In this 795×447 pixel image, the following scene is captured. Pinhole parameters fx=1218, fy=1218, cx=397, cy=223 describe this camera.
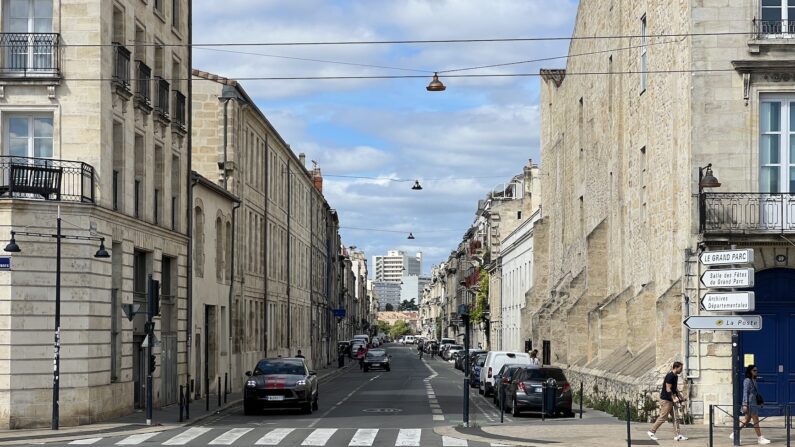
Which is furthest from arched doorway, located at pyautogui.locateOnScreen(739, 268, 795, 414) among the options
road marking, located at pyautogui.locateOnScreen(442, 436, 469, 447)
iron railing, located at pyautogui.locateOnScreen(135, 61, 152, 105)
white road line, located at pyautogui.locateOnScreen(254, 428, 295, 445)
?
iron railing, located at pyautogui.locateOnScreen(135, 61, 152, 105)

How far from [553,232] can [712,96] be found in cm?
3326

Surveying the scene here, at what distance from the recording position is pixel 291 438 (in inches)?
1003

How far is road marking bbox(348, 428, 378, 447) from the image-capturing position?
24156 mm

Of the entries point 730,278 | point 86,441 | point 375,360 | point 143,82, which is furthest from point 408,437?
point 375,360

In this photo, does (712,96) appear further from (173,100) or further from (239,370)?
(239,370)

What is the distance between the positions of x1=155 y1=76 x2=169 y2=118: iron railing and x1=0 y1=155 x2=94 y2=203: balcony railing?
7.09 m

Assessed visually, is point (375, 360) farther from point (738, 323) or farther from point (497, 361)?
point (738, 323)

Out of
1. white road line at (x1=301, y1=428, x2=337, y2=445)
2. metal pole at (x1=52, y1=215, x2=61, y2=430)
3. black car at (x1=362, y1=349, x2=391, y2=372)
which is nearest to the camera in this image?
white road line at (x1=301, y1=428, x2=337, y2=445)

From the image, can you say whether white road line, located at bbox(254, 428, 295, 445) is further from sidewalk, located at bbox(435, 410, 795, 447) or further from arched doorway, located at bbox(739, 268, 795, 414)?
arched doorway, located at bbox(739, 268, 795, 414)

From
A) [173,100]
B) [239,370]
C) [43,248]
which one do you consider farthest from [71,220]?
[239,370]

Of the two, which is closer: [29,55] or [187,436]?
[187,436]

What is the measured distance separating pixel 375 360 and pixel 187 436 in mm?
49976

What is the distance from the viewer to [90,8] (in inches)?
1163

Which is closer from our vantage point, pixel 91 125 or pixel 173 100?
pixel 91 125
